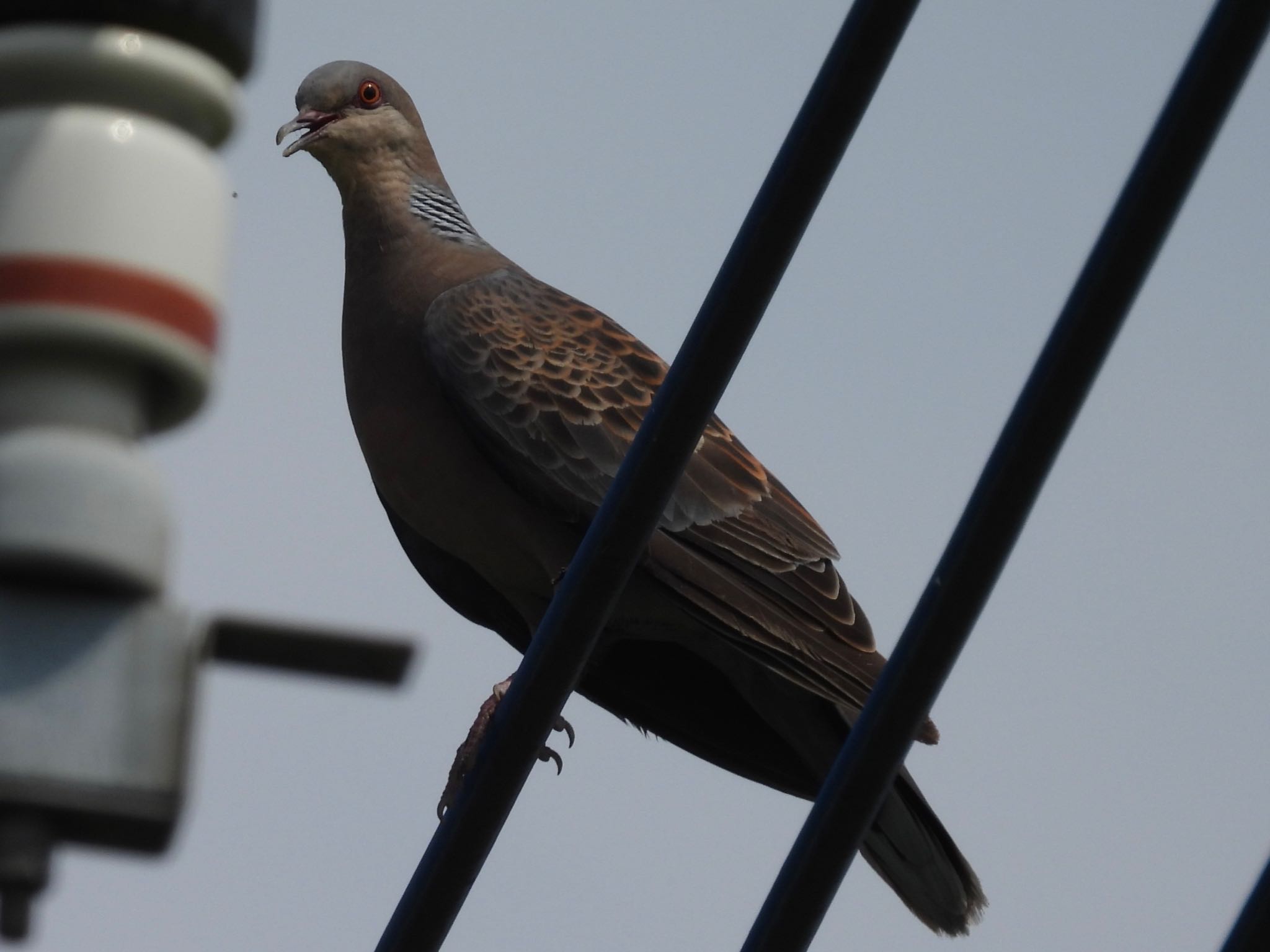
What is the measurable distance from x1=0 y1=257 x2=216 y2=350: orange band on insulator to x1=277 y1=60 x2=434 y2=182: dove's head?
177 inches

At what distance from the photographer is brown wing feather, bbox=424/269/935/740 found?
4906 mm

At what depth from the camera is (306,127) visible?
589cm

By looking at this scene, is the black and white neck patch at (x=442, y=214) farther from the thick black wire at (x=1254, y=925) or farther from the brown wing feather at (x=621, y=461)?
the thick black wire at (x=1254, y=925)

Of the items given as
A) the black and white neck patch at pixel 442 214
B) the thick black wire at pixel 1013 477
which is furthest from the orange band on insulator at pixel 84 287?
the black and white neck patch at pixel 442 214

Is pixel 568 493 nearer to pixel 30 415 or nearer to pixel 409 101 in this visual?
pixel 409 101

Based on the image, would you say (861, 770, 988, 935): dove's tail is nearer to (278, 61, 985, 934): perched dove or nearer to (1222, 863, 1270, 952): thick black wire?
(278, 61, 985, 934): perched dove

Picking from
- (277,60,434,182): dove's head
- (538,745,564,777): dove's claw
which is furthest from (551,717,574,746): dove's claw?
(277,60,434,182): dove's head

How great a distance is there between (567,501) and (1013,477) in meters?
3.08

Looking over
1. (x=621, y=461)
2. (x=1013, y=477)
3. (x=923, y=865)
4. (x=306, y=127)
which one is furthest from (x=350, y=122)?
(x=1013, y=477)

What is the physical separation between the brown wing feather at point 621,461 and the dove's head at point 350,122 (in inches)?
22.0

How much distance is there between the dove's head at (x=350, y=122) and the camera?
587cm

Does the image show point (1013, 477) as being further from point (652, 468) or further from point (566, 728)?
point (566, 728)

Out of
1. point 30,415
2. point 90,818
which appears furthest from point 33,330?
point 90,818

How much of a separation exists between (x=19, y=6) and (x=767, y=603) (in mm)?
3678
